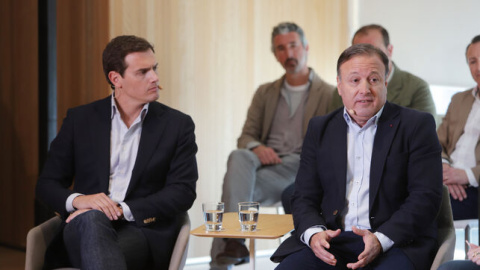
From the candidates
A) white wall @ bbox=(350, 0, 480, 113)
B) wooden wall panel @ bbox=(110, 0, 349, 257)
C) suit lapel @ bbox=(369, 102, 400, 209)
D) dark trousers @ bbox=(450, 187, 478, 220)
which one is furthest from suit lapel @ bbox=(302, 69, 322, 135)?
suit lapel @ bbox=(369, 102, 400, 209)

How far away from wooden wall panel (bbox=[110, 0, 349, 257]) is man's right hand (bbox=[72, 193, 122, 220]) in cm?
179

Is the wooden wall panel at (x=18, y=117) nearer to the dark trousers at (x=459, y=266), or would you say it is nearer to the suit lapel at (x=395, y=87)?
the suit lapel at (x=395, y=87)

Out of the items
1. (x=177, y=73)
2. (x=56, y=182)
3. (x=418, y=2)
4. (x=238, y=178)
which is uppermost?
(x=418, y=2)

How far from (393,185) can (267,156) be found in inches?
74.8

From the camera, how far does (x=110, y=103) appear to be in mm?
2973

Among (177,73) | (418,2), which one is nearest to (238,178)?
(177,73)

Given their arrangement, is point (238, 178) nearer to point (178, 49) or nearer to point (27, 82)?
point (178, 49)

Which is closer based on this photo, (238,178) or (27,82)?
(238,178)

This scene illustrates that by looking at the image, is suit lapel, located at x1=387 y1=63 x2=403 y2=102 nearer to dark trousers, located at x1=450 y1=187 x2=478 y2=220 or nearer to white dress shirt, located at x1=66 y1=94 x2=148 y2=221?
dark trousers, located at x1=450 y1=187 x2=478 y2=220

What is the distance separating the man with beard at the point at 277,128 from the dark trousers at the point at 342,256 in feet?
Result: 4.98

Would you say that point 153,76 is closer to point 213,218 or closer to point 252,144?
point 213,218

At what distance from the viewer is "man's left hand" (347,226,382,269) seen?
218 centimetres

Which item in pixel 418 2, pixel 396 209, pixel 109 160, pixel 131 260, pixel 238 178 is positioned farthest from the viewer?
pixel 418 2

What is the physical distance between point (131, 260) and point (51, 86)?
2.39 metres
